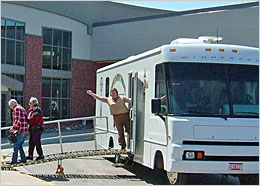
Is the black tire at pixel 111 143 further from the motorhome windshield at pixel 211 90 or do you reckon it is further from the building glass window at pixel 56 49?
the building glass window at pixel 56 49

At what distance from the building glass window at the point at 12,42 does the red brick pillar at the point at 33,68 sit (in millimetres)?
476

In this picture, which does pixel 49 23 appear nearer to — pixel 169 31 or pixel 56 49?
pixel 56 49

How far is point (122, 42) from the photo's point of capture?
32.0 m

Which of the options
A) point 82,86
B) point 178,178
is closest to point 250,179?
point 178,178

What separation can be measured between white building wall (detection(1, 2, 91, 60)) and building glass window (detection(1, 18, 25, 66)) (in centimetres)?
36

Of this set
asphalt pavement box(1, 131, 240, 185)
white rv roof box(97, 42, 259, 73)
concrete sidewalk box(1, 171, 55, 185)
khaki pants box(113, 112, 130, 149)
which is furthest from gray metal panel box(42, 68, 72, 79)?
white rv roof box(97, 42, 259, 73)

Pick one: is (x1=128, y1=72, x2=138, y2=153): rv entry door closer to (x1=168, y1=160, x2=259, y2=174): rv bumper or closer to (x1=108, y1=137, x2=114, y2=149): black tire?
(x1=108, y1=137, x2=114, y2=149): black tire

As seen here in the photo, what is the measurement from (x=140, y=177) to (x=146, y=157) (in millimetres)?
1415

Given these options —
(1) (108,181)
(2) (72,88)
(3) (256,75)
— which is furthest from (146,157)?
(2) (72,88)

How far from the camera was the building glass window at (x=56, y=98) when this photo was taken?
105 feet

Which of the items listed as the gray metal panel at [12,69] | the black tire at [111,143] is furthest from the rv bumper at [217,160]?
Result: the gray metal panel at [12,69]

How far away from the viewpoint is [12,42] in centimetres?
2898

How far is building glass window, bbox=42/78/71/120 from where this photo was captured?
3198 centimetres

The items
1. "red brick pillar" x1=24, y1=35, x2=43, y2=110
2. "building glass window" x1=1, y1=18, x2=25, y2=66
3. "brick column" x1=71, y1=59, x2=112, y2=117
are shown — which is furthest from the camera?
"brick column" x1=71, y1=59, x2=112, y2=117
